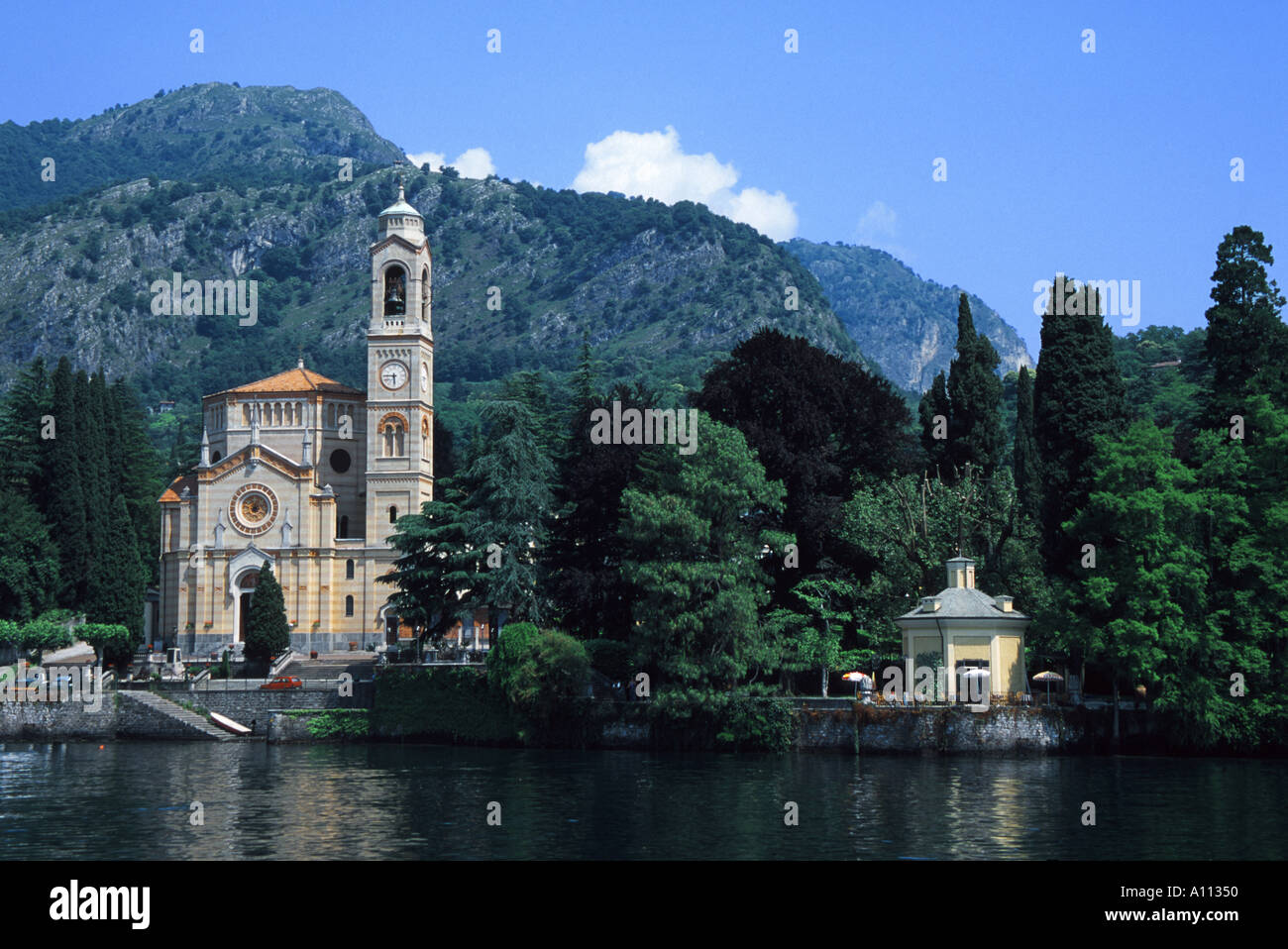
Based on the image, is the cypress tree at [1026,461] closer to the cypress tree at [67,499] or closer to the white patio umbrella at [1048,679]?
the white patio umbrella at [1048,679]

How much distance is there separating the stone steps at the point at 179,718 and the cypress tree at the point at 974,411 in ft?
110

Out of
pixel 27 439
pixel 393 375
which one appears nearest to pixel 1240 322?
pixel 393 375

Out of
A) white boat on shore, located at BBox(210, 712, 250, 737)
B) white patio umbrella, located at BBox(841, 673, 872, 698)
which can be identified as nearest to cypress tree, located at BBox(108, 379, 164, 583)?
white boat on shore, located at BBox(210, 712, 250, 737)

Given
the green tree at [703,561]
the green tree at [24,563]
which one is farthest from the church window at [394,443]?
the green tree at [703,561]

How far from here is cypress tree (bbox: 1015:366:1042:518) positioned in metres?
56.4

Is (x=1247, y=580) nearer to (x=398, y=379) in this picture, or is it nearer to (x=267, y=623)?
(x=267, y=623)

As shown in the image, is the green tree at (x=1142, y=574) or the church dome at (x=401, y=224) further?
the church dome at (x=401, y=224)

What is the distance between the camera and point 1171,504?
46469 millimetres

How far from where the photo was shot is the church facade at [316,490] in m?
81.2

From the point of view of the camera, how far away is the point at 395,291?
8612 centimetres

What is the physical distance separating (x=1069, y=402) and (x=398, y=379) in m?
43.4
